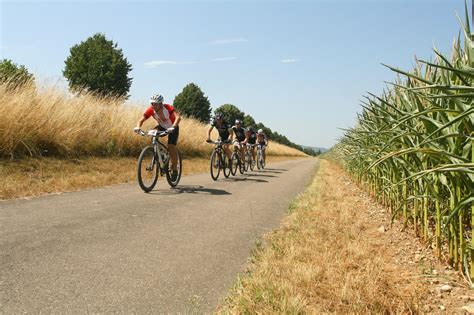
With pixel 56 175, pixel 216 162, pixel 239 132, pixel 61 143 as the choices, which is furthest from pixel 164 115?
pixel 239 132

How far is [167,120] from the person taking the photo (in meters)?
8.40

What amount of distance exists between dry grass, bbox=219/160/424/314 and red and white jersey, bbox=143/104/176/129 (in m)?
4.90

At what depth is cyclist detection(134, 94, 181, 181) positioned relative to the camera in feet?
26.6

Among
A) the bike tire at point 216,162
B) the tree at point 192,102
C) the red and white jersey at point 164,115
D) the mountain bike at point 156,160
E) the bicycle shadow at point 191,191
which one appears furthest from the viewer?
the tree at point 192,102

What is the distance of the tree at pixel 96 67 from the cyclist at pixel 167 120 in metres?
47.7

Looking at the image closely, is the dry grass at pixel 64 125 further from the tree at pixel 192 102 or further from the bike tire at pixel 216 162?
Result: the tree at pixel 192 102

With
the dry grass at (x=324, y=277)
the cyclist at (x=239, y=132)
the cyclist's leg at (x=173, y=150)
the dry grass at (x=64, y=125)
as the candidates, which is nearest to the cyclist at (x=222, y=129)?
the cyclist at (x=239, y=132)

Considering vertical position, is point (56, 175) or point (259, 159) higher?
point (259, 159)

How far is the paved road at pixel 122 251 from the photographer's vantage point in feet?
8.51

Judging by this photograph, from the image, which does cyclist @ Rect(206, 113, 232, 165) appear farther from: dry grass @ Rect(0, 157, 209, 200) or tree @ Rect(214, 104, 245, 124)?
tree @ Rect(214, 104, 245, 124)

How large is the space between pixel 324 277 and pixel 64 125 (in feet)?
31.4

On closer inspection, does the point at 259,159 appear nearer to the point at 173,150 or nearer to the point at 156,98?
the point at 173,150

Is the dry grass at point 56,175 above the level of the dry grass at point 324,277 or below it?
above

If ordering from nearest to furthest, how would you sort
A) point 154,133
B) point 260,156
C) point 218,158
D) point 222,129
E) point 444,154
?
point 444,154 → point 154,133 → point 218,158 → point 222,129 → point 260,156
